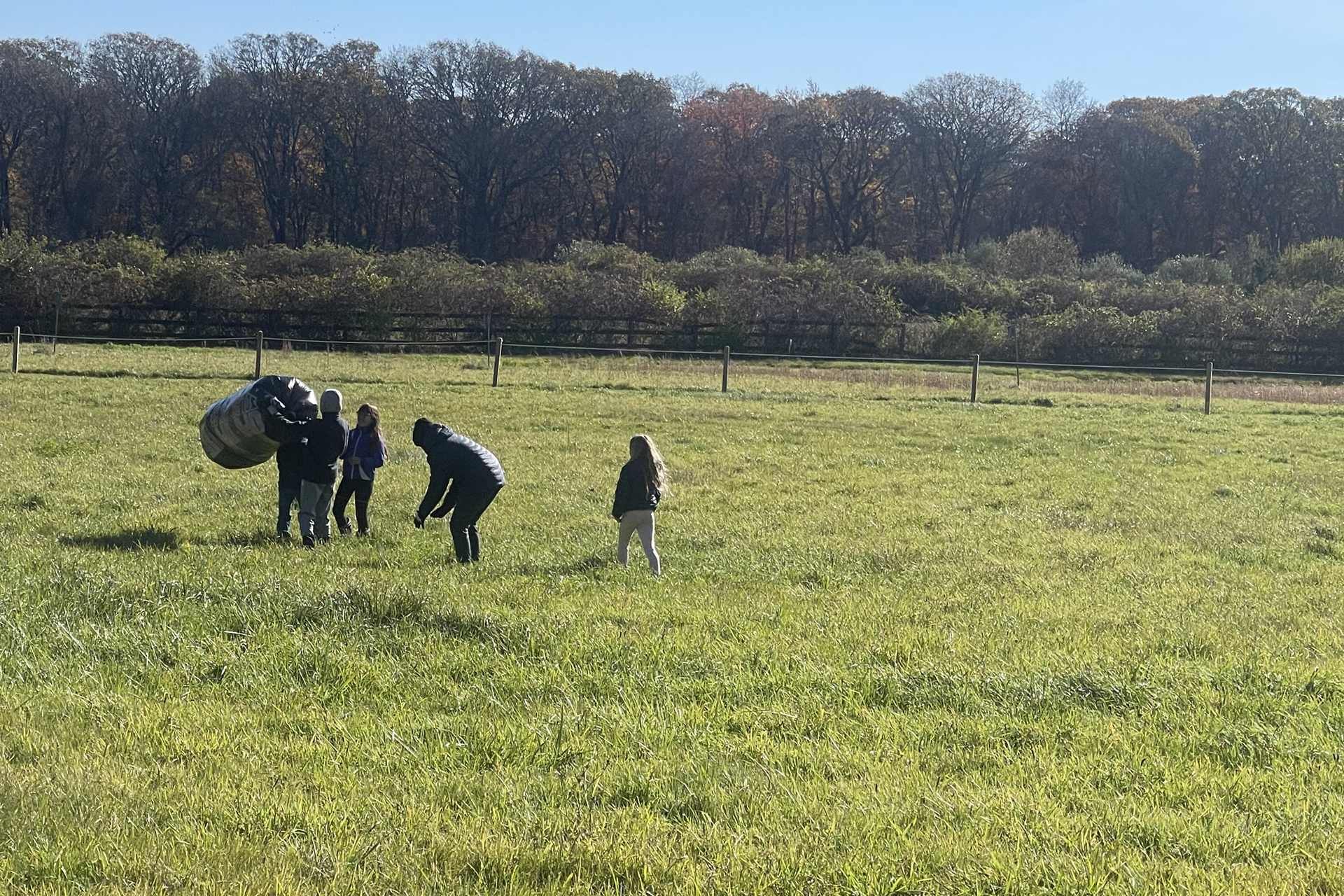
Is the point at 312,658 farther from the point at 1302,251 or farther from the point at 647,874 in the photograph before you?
the point at 1302,251

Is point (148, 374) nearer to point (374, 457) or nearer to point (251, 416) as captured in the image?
point (374, 457)

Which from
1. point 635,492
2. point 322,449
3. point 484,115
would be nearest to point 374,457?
point 322,449

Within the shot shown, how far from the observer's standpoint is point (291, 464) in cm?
929

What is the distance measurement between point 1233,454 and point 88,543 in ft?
49.4

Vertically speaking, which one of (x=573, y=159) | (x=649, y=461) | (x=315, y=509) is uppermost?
(x=573, y=159)

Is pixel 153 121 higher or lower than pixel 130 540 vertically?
higher

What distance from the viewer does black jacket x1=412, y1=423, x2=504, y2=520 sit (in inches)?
336

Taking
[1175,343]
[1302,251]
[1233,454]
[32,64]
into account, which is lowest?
[1233,454]

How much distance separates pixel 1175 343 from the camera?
154 ft

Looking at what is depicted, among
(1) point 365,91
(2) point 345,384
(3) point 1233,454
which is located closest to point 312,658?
(3) point 1233,454

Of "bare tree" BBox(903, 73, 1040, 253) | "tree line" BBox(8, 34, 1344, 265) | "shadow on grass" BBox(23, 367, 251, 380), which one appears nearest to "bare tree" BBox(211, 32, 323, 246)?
"tree line" BBox(8, 34, 1344, 265)

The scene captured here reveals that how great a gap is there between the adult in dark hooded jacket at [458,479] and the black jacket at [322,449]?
937 millimetres

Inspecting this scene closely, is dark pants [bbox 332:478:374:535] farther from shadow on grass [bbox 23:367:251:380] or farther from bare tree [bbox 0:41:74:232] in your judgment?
bare tree [bbox 0:41:74:232]

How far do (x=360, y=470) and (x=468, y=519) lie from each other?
1573 millimetres
